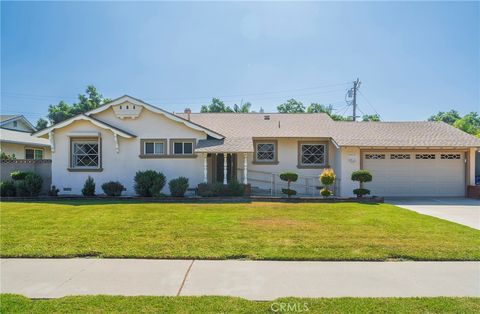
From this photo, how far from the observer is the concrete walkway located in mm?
4121

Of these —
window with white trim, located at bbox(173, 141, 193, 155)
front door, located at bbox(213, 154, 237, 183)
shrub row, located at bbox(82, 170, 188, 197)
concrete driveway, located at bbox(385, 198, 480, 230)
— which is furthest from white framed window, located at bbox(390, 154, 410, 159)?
shrub row, located at bbox(82, 170, 188, 197)

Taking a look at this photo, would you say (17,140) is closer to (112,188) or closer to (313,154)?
(112,188)

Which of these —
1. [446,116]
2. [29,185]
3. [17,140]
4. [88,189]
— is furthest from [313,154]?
[446,116]

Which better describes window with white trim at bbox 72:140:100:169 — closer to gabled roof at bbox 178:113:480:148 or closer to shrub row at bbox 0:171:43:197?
shrub row at bbox 0:171:43:197

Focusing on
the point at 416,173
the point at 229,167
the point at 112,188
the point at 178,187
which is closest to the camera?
the point at 178,187

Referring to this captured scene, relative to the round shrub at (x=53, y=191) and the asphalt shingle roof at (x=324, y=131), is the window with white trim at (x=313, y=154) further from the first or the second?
the round shrub at (x=53, y=191)

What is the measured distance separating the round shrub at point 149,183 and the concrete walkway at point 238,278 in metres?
8.40

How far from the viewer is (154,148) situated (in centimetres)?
1539

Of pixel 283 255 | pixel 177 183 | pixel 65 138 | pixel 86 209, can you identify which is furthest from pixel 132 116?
pixel 283 255

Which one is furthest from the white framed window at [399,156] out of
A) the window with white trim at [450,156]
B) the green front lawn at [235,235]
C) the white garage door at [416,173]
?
the green front lawn at [235,235]

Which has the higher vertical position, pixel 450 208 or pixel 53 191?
pixel 53 191

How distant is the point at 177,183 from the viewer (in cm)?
1370

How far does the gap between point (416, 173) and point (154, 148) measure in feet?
46.5

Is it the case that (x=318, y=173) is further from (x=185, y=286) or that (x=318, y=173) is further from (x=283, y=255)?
(x=185, y=286)
